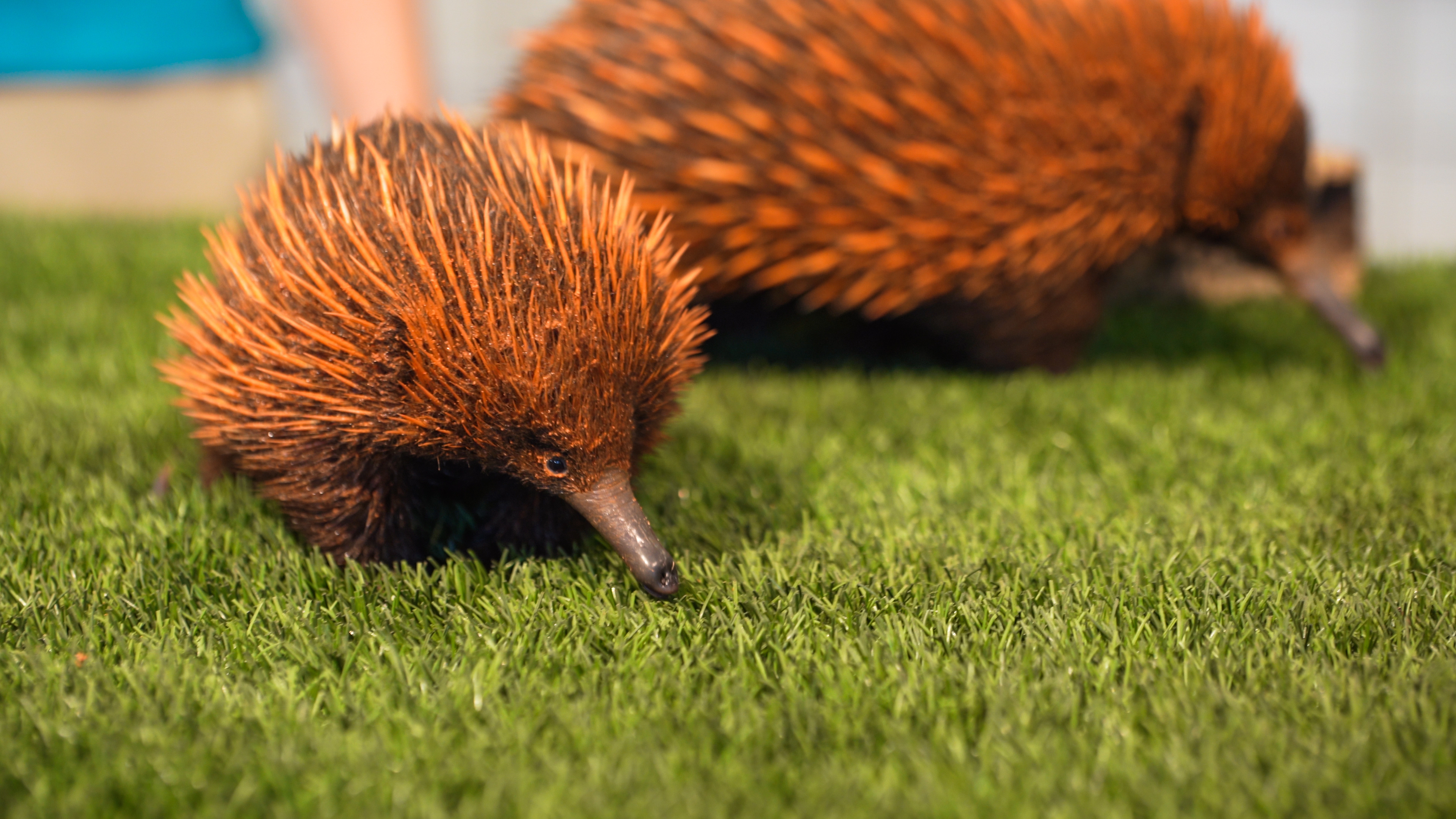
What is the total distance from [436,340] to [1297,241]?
285 centimetres

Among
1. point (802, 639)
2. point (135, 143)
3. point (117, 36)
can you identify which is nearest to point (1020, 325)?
point (802, 639)

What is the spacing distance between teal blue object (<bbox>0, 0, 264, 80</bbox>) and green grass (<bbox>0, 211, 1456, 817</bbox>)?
3.33m

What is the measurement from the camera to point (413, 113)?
2051 mm

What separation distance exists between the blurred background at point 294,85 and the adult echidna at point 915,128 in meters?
0.55

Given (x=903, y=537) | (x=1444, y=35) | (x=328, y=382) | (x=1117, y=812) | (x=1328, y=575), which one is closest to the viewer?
(x=1117, y=812)

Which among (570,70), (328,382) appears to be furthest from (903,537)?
(570,70)

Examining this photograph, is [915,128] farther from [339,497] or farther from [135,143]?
[135,143]

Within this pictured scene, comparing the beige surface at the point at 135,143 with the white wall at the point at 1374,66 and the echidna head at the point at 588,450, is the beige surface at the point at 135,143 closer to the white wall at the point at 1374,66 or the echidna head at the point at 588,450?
the echidna head at the point at 588,450

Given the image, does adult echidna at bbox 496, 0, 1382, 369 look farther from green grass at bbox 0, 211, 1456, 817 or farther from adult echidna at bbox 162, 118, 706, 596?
adult echidna at bbox 162, 118, 706, 596

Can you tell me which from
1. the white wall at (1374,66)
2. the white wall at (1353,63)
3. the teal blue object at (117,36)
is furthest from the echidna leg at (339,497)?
the white wall at (1374,66)

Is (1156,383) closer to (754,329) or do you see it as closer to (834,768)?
(754,329)

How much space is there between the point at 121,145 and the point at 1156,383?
5.36 metres

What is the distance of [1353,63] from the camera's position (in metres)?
7.22

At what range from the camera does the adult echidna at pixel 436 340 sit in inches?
62.3
